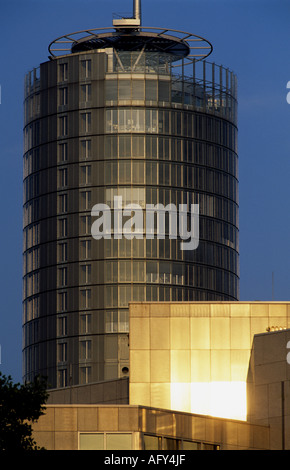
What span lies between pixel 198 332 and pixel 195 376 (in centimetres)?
358

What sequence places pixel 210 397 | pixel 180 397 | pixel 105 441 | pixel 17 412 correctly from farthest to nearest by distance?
pixel 210 397 < pixel 180 397 < pixel 105 441 < pixel 17 412


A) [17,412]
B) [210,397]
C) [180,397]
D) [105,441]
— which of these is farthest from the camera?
[210,397]

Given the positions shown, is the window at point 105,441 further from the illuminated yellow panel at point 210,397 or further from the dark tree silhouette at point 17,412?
the illuminated yellow panel at point 210,397

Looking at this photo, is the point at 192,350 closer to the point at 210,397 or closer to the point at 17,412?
the point at 210,397

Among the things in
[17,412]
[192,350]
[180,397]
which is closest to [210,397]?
[180,397]

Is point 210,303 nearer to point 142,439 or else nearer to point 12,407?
point 142,439

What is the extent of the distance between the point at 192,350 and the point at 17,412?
3425 centimetres

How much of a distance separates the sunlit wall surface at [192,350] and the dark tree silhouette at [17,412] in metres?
32.1

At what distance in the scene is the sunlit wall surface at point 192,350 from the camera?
111 meters

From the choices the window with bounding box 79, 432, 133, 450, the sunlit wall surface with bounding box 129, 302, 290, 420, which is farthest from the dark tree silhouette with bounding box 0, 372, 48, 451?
the sunlit wall surface with bounding box 129, 302, 290, 420

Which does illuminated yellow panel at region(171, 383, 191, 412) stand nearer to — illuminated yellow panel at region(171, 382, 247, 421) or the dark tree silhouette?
illuminated yellow panel at region(171, 382, 247, 421)

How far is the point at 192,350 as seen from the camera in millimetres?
111188

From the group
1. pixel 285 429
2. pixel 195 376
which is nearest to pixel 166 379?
pixel 195 376
